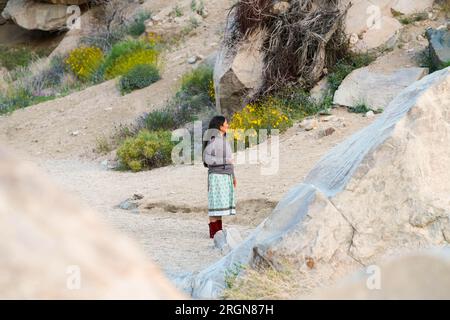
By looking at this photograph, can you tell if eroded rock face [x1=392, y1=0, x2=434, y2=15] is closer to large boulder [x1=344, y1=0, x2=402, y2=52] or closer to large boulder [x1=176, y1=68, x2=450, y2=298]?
large boulder [x1=344, y1=0, x2=402, y2=52]

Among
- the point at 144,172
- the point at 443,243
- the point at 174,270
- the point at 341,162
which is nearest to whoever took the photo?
the point at 443,243

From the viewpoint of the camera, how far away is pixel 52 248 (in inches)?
67.6

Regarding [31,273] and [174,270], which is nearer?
[31,273]

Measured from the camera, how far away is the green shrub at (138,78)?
2022cm

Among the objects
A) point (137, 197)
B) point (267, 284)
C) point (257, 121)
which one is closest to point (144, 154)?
point (257, 121)

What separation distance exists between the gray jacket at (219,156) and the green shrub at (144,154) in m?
5.98

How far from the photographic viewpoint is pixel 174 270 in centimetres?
744

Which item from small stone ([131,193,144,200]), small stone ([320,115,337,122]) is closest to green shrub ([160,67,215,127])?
small stone ([320,115,337,122])

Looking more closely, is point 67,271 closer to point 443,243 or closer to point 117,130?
point 443,243

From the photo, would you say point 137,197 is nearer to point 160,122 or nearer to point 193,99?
point 160,122

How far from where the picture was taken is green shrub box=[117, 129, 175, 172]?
1517 cm
